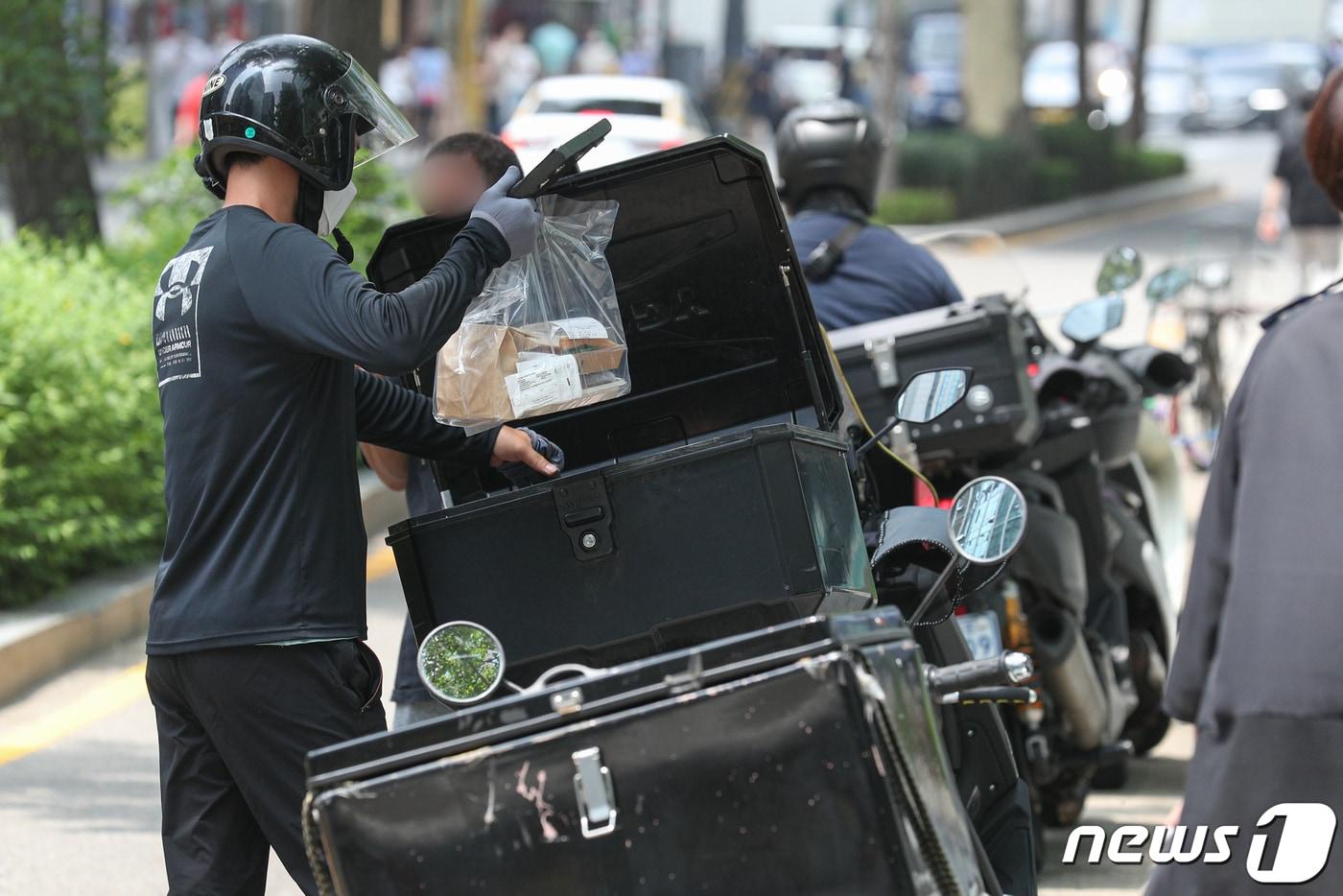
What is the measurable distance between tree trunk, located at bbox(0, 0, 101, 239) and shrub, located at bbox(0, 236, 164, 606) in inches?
91.2

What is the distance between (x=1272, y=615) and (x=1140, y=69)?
29.3m

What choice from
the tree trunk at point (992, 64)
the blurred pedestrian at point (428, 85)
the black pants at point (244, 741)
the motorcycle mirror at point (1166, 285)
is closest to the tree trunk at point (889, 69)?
the tree trunk at point (992, 64)

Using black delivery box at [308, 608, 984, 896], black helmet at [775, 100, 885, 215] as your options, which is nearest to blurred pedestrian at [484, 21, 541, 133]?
black helmet at [775, 100, 885, 215]

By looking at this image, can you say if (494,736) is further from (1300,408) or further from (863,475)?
(863,475)

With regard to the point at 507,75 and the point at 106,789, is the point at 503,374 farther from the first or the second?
the point at 507,75

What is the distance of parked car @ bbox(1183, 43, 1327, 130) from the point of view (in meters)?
38.9

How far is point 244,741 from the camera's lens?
320 centimetres

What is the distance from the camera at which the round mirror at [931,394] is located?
3820mm

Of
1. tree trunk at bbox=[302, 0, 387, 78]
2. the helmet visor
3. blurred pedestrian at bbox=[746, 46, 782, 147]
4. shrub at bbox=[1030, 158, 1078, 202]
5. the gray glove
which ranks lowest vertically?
shrub at bbox=[1030, 158, 1078, 202]

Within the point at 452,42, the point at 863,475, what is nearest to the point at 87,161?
the point at 863,475

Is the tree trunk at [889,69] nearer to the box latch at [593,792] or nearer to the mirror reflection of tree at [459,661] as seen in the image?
the mirror reflection of tree at [459,661]

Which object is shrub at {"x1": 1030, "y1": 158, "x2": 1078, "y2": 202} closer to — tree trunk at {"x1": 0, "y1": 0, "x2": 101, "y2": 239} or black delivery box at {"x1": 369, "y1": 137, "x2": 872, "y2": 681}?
tree trunk at {"x1": 0, "y1": 0, "x2": 101, "y2": 239}

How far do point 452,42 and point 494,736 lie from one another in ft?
83.8

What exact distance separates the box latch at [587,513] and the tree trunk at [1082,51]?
984 inches
